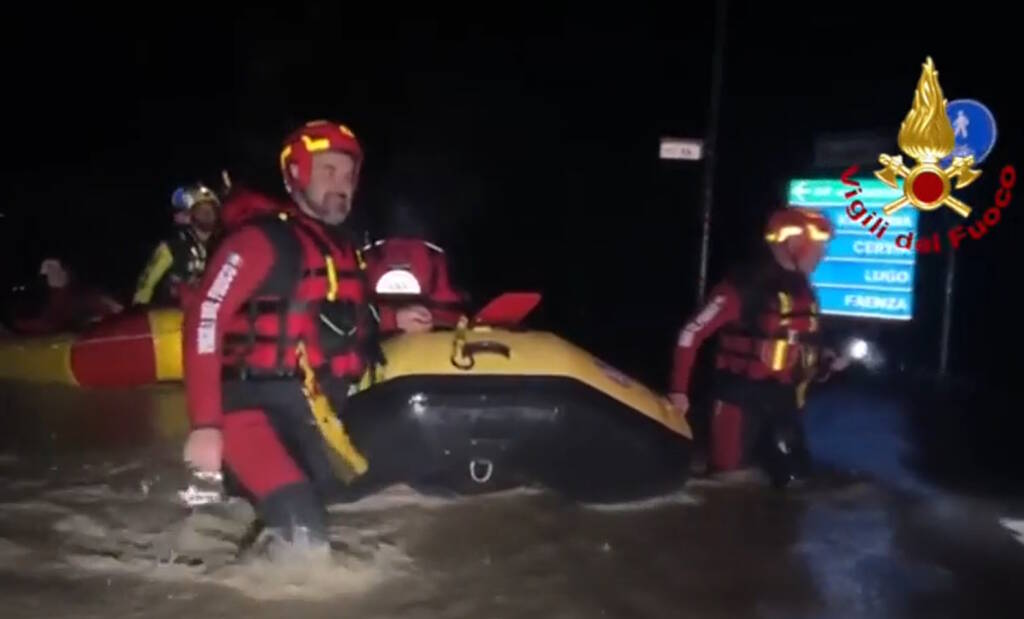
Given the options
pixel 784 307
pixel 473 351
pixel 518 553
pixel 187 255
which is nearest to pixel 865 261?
pixel 784 307

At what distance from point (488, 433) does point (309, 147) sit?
1614 mm

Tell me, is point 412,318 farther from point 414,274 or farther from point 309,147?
point 414,274

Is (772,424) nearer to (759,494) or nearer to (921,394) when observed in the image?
(759,494)

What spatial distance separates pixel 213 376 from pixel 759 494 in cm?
324

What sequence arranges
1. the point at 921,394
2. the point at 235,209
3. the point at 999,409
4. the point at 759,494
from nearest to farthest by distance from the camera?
the point at 235,209 → the point at 759,494 → the point at 999,409 → the point at 921,394

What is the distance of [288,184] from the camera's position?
5242 millimetres

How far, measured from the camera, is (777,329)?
22.6 ft

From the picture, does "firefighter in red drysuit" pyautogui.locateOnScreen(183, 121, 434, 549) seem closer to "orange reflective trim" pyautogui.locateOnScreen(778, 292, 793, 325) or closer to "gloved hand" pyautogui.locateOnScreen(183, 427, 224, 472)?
"gloved hand" pyautogui.locateOnScreen(183, 427, 224, 472)

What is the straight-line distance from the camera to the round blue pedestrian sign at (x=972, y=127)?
12094mm

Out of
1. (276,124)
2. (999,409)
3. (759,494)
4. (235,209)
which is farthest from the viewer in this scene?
(276,124)

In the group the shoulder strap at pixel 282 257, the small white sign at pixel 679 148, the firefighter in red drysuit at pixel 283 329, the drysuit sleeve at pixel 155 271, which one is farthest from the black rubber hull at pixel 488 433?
the small white sign at pixel 679 148

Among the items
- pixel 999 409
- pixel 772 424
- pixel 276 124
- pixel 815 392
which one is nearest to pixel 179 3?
pixel 276 124

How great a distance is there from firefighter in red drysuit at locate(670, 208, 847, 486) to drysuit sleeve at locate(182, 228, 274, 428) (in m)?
2.85

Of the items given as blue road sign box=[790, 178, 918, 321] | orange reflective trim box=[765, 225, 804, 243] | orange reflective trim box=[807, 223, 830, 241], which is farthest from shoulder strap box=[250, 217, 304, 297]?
blue road sign box=[790, 178, 918, 321]
